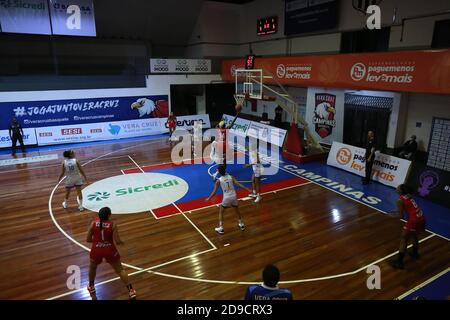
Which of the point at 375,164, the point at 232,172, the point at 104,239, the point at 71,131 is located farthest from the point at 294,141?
the point at 71,131

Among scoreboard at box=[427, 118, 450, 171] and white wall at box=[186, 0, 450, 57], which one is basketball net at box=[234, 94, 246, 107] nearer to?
white wall at box=[186, 0, 450, 57]

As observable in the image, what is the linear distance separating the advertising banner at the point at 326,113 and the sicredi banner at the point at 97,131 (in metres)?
9.16

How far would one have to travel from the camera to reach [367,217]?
8.65 metres

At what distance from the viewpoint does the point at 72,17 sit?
1769 centimetres

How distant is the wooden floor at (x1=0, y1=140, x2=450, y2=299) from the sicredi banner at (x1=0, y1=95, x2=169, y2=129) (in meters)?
7.79

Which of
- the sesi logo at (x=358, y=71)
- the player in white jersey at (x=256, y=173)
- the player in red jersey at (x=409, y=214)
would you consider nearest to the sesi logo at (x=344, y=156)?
the sesi logo at (x=358, y=71)

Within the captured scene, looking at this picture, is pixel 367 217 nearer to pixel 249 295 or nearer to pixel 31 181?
pixel 249 295

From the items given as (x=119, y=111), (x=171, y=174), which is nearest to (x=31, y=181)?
(x=171, y=174)

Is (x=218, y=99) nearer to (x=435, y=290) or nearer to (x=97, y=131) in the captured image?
(x=97, y=131)

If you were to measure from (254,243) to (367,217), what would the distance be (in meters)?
3.50

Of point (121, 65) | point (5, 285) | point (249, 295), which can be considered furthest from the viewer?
point (121, 65)

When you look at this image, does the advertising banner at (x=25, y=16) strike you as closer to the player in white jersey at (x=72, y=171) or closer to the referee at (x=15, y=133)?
the referee at (x=15, y=133)

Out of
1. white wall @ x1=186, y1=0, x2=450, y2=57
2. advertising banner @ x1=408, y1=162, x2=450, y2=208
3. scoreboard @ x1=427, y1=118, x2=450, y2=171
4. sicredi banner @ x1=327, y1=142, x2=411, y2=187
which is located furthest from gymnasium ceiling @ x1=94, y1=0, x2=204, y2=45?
advertising banner @ x1=408, y1=162, x2=450, y2=208

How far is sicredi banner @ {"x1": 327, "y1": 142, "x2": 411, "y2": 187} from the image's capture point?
10.5m
